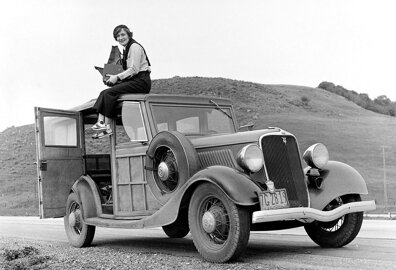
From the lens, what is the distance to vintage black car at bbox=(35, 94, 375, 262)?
6.02m

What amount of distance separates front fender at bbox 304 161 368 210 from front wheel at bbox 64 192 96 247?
342cm

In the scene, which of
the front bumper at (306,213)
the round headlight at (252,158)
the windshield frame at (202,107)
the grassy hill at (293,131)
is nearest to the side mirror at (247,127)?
the windshield frame at (202,107)

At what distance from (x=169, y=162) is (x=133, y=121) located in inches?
43.4

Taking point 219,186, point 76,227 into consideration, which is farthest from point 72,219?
point 219,186

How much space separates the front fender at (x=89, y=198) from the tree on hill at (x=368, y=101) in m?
91.4

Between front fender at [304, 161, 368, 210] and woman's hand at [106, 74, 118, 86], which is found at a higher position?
woman's hand at [106, 74, 118, 86]

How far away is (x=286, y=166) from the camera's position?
6.57m

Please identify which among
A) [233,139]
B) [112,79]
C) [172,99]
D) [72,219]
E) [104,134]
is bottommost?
[72,219]

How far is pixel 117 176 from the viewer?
7.96 metres

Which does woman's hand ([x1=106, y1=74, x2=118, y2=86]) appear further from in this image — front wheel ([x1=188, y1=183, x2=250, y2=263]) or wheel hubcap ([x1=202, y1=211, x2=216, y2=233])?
wheel hubcap ([x1=202, y1=211, x2=216, y2=233])

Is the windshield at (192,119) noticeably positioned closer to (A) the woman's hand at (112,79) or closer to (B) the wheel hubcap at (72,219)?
(A) the woman's hand at (112,79)

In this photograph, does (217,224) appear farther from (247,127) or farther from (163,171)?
(247,127)

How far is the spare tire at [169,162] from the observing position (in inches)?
261

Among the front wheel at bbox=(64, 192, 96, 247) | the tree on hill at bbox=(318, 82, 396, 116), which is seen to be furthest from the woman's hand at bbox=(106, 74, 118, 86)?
the tree on hill at bbox=(318, 82, 396, 116)
